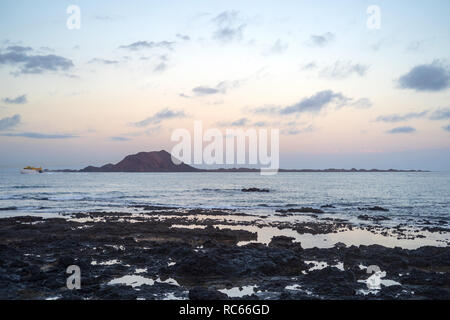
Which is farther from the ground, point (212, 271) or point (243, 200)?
point (212, 271)

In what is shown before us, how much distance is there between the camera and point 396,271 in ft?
49.0

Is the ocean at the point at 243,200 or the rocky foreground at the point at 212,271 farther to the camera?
the ocean at the point at 243,200

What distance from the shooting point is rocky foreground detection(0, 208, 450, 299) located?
11836mm

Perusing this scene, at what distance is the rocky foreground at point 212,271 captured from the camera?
11.8 meters

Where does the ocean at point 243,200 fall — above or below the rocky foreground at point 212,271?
below

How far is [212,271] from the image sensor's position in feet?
46.0

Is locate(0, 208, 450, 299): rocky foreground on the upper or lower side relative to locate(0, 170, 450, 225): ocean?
upper

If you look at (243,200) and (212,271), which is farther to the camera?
(243,200)

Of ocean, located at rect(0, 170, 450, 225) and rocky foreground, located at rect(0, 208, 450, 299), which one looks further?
ocean, located at rect(0, 170, 450, 225)
